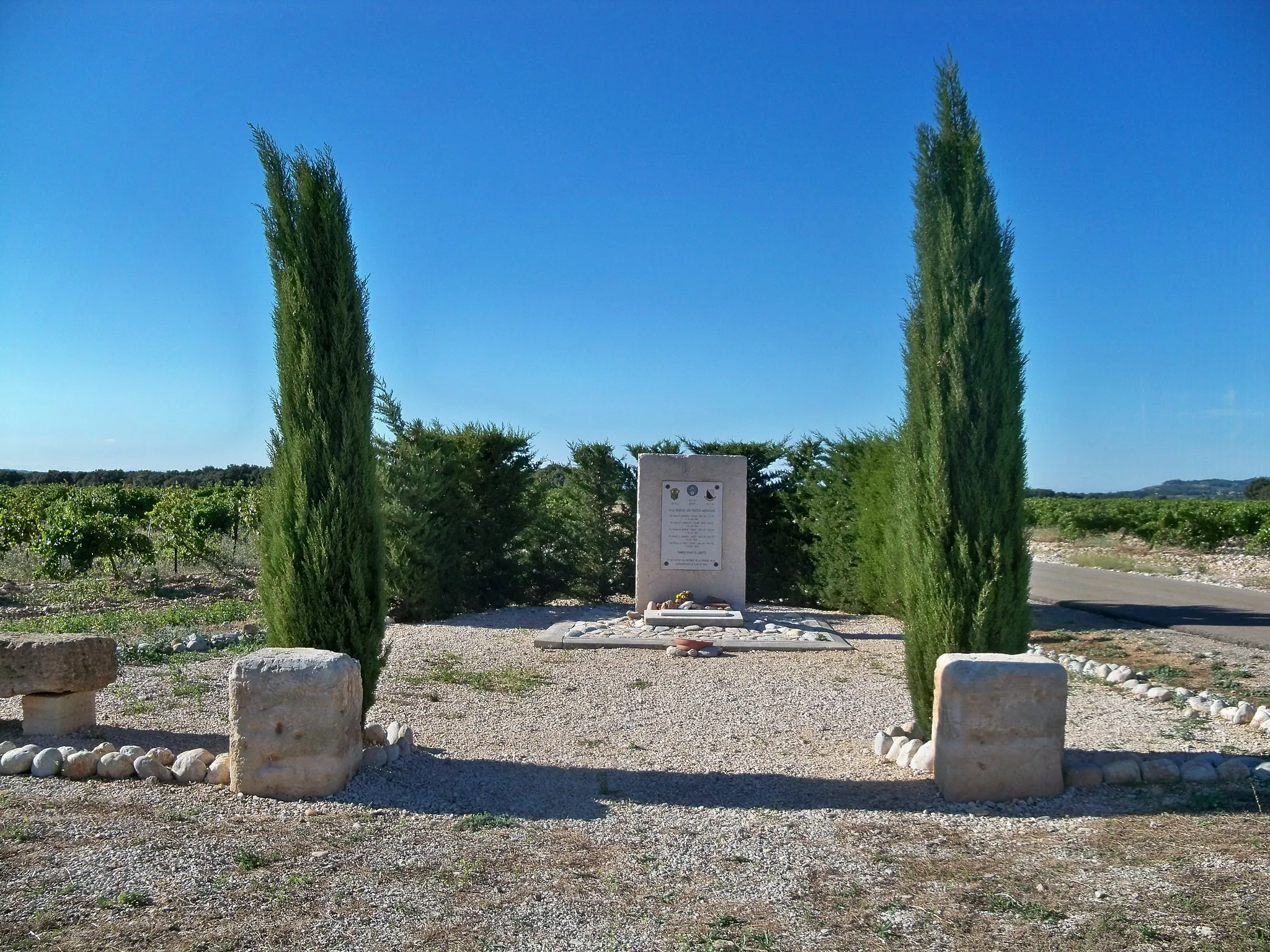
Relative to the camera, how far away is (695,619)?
1136 cm

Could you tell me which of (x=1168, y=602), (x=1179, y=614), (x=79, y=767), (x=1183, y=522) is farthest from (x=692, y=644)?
(x=1183, y=522)

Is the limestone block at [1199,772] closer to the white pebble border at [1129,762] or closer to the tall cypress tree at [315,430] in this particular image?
the white pebble border at [1129,762]

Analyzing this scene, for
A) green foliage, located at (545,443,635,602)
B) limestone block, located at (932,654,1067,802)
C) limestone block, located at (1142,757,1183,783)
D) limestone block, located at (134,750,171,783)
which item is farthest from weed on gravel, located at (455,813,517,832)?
green foliage, located at (545,443,635,602)

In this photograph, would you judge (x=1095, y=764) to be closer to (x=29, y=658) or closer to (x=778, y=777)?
(x=778, y=777)

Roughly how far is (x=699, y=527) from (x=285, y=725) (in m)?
8.37

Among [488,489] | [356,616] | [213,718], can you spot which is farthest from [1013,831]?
[488,489]

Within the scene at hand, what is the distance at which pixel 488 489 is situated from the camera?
13.1 meters

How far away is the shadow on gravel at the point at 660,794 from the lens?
4508 mm

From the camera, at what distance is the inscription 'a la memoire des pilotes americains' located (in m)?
12.5

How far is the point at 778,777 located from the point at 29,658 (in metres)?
4.44

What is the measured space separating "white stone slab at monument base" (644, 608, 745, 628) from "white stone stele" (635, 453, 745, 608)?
0.98 metres

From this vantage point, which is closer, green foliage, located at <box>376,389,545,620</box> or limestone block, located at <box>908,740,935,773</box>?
limestone block, located at <box>908,740,935,773</box>

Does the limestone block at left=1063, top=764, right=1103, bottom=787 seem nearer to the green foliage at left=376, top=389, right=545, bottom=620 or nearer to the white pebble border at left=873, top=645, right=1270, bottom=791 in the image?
the white pebble border at left=873, top=645, right=1270, bottom=791

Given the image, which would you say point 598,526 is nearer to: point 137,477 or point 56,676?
point 56,676
